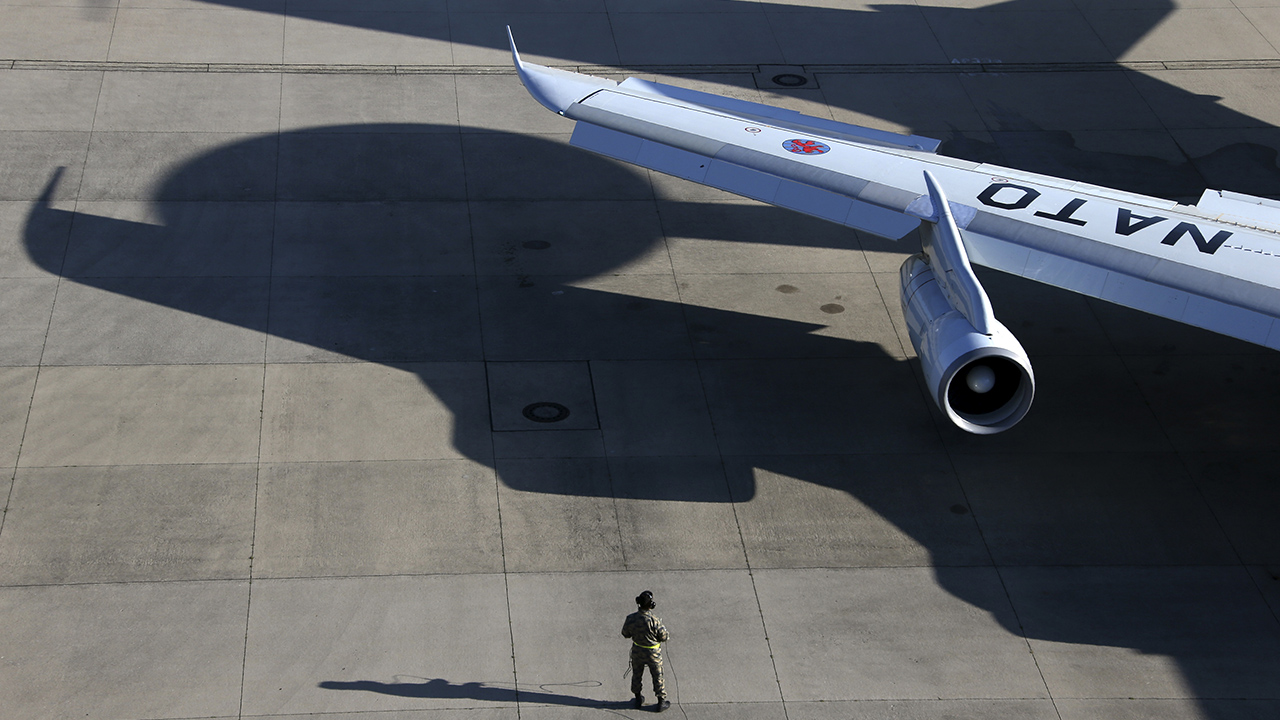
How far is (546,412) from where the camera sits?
1733cm

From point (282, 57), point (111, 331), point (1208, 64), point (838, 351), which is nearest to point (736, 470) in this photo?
point (838, 351)

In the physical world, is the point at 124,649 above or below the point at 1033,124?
below

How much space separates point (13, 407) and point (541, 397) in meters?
7.44

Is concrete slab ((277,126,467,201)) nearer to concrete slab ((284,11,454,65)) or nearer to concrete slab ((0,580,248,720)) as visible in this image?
concrete slab ((284,11,454,65))

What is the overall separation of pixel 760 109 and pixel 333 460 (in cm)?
908

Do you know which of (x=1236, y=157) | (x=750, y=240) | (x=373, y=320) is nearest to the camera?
(x=373, y=320)

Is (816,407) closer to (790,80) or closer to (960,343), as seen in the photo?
(960,343)

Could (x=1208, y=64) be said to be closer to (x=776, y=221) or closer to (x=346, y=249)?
(x=776, y=221)

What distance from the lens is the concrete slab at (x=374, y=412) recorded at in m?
16.4

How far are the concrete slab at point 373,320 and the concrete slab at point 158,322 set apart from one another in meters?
0.42

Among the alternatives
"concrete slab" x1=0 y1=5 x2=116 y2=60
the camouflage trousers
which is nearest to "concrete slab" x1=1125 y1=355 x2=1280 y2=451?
the camouflage trousers

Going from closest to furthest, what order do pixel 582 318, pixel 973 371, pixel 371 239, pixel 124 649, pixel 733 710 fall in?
pixel 733 710 < pixel 124 649 < pixel 973 371 < pixel 582 318 < pixel 371 239

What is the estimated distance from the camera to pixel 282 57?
26.8m

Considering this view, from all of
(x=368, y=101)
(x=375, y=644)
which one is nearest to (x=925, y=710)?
(x=375, y=644)
